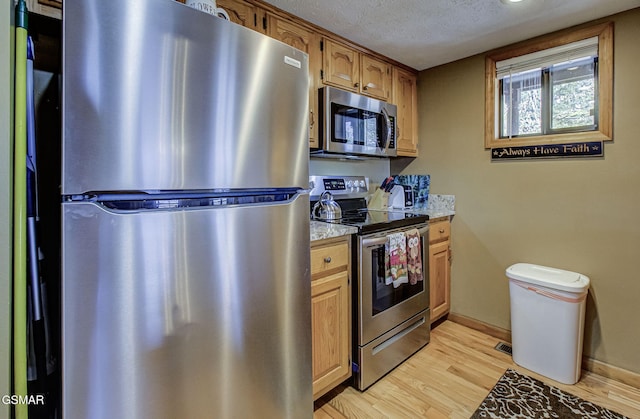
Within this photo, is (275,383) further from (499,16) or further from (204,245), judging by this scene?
(499,16)

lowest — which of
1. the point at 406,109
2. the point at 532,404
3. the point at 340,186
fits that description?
the point at 532,404

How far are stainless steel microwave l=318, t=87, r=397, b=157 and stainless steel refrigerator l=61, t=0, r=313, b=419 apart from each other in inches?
28.4

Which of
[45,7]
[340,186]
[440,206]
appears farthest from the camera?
[440,206]

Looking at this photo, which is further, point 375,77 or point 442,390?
point 375,77

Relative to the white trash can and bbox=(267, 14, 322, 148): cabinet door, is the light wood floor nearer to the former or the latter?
the white trash can

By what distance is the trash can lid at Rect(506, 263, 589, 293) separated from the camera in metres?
1.82

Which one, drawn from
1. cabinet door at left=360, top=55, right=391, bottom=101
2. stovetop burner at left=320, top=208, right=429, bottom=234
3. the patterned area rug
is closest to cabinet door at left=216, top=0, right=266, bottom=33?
cabinet door at left=360, top=55, right=391, bottom=101

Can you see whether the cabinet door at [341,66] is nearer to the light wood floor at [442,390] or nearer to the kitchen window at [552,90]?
the kitchen window at [552,90]

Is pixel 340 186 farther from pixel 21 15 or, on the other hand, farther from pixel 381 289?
pixel 21 15

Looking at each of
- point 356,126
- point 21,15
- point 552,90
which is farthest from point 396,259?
point 21,15

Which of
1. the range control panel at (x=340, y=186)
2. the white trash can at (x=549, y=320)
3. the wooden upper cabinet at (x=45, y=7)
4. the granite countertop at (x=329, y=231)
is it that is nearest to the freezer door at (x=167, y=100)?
the granite countertop at (x=329, y=231)

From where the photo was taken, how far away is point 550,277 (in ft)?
6.38

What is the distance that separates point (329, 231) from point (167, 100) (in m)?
0.96

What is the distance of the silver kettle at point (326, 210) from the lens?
2.11 meters
